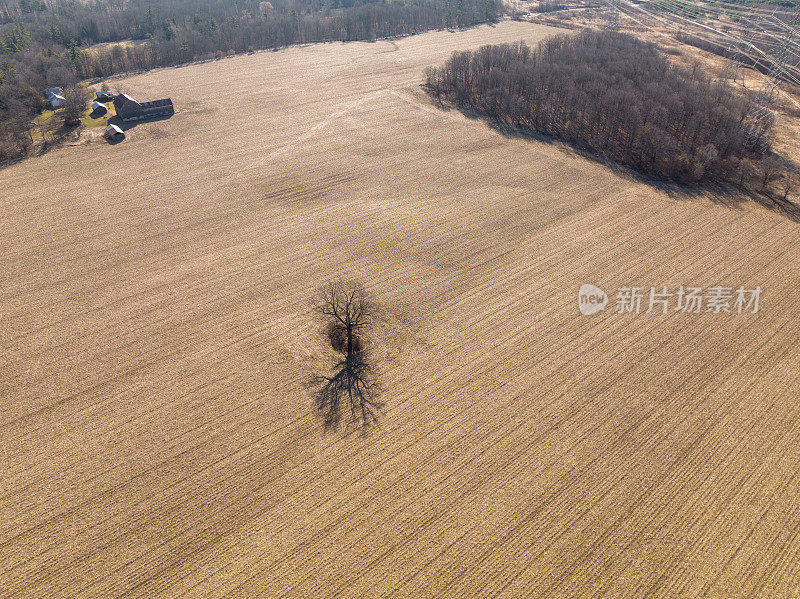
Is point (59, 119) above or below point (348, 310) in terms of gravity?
above

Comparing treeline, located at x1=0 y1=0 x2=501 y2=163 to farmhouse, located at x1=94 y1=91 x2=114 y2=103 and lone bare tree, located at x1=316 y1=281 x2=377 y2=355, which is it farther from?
lone bare tree, located at x1=316 y1=281 x2=377 y2=355

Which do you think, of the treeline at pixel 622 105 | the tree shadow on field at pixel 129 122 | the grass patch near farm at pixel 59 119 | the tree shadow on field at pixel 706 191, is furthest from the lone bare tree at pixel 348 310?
the grass patch near farm at pixel 59 119

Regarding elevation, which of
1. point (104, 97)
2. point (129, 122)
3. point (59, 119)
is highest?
point (104, 97)

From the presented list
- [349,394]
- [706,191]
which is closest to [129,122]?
[349,394]

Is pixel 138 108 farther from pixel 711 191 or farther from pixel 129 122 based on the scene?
pixel 711 191

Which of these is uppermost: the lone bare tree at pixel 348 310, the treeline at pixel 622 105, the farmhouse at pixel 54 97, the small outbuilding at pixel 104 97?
the farmhouse at pixel 54 97

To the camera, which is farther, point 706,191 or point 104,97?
point 104,97

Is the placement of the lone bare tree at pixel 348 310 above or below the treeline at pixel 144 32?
below

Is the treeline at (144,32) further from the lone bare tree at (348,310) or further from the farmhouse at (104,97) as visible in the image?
the lone bare tree at (348,310)
